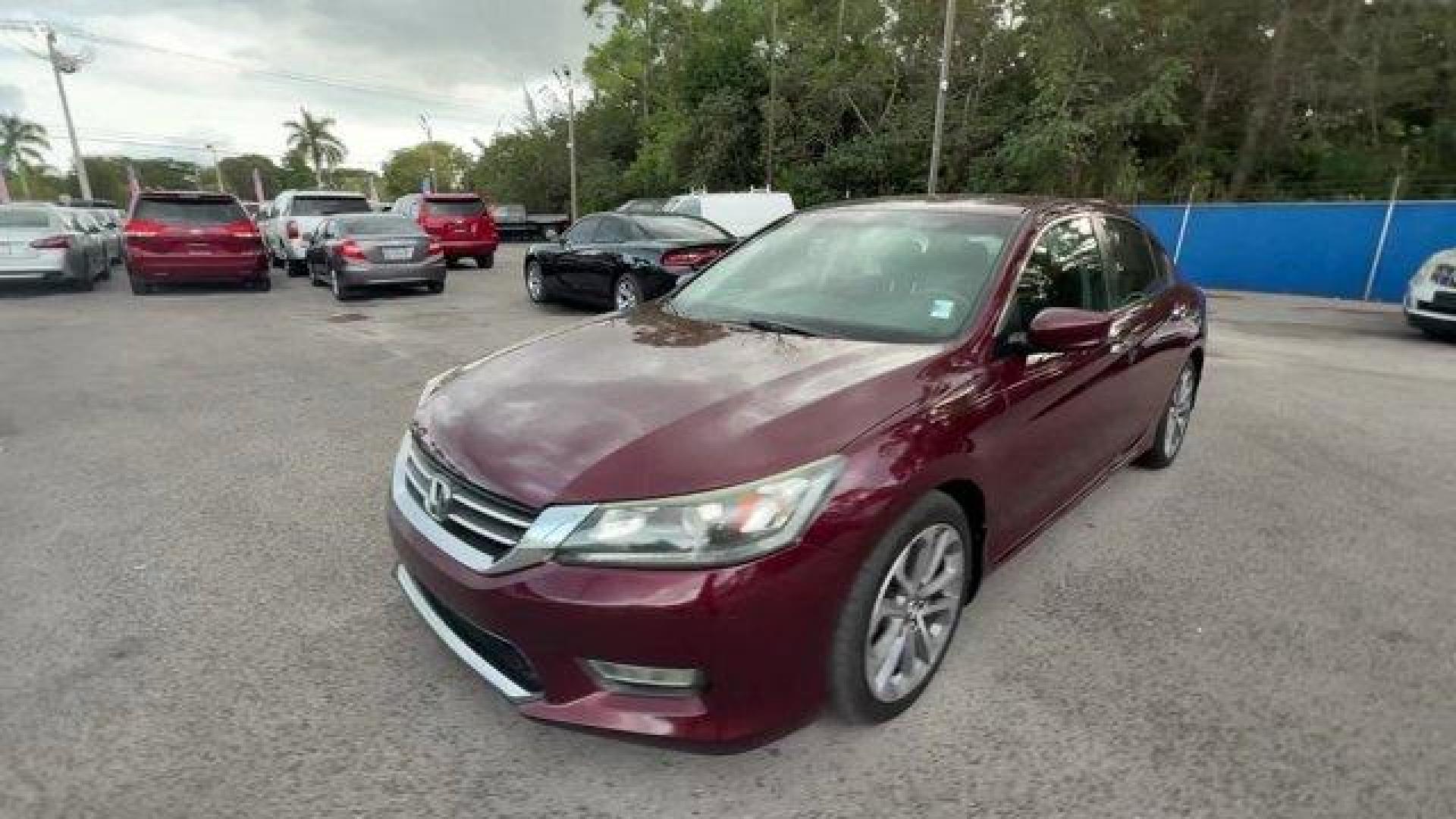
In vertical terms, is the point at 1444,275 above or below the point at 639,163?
below

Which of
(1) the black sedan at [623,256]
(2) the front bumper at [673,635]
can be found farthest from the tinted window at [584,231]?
(2) the front bumper at [673,635]

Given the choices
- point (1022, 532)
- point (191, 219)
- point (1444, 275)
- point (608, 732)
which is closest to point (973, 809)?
point (608, 732)

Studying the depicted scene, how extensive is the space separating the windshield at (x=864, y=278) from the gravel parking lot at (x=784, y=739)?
1.24 m

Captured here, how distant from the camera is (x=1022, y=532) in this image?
314cm

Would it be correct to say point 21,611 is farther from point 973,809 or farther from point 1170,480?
point 1170,480

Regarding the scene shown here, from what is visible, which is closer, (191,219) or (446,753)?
(446,753)

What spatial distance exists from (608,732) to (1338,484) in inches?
186

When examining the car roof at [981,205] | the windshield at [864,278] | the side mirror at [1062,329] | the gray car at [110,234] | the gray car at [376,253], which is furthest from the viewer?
the gray car at [110,234]

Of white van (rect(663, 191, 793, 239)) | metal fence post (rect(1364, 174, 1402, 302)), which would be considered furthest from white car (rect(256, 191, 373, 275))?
metal fence post (rect(1364, 174, 1402, 302))

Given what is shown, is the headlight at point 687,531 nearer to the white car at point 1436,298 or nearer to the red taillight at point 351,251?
the white car at point 1436,298

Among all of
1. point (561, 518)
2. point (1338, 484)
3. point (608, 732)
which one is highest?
point (561, 518)

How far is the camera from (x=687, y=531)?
6.63 feet

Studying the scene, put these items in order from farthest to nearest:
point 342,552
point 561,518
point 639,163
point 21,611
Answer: point 639,163 < point 342,552 < point 21,611 < point 561,518

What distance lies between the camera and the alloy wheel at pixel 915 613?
7.89 ft
